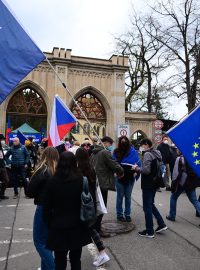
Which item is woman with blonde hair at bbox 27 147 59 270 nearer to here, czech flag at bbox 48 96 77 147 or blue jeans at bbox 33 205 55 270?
blue jeans at bbox 33 205 55 270

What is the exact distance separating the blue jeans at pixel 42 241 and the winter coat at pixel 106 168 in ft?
8.28

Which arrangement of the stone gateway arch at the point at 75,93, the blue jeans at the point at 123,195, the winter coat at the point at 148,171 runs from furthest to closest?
1. the stone gateway arch at the point at 75,93
2. the blue jeans at the point at 123,195
3. the winter coat at the point at 148,171

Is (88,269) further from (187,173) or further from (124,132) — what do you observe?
(124,132)

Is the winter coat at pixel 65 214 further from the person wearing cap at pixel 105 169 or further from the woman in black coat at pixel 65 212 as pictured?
the person wearing cap at pixel 105 169

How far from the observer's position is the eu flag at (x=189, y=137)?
17.7 feet

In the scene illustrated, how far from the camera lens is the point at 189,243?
6203 millimetres

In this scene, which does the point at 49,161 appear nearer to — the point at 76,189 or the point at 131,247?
the point at 76,189

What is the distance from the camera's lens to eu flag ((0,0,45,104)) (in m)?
5.62

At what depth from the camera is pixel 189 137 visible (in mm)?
5461

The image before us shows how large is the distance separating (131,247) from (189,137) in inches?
79.3

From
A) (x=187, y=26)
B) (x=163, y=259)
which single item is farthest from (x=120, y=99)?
(x=163, y=259)

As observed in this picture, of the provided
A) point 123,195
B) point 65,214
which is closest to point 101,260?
point 65,214

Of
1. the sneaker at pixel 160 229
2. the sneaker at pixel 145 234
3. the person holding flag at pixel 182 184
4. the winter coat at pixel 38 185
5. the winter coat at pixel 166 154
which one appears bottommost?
the sneaker at pixel 145 234

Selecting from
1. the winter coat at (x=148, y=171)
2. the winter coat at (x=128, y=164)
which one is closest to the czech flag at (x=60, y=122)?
the winter coat at (x=128, y=164)
